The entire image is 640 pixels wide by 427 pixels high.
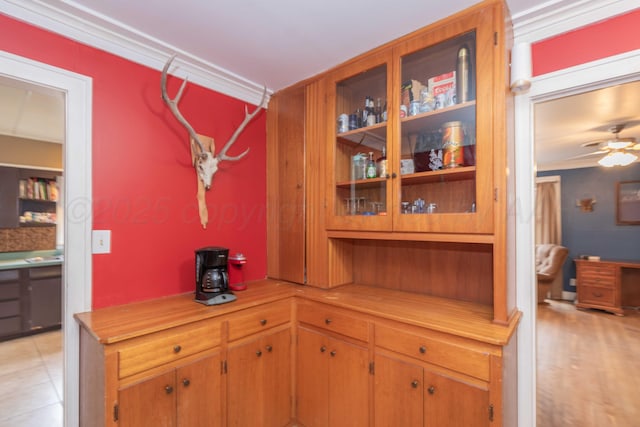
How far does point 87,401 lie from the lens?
148cm

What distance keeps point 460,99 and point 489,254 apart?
90cm

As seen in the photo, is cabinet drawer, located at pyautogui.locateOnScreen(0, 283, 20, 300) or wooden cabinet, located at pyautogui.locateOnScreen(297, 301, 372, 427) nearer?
wooden cabinet, located at pyautogui.locateOnScreen(297, 301, 372, 427)

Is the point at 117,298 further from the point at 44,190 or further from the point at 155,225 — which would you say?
the point at 44,190

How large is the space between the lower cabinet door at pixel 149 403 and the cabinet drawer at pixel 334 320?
82 centimetres

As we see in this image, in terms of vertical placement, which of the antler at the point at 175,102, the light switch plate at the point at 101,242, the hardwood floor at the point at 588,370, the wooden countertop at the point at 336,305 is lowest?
the hardwood floor at the point at 588,370

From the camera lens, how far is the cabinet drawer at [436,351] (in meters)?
1.30

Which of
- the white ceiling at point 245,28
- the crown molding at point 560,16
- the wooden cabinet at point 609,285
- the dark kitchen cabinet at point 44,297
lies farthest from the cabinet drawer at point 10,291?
the wooden cabinet at point 609,285

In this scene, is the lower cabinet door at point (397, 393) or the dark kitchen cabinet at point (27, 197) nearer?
the lower cabinet door at point (397, 393)

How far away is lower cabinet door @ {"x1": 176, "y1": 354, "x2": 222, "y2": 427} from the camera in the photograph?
58.7 inches

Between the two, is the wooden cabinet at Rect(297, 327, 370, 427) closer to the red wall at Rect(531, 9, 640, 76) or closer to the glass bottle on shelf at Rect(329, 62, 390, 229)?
the glass bottle on shelf at Rect(329, 62, 390, 229)

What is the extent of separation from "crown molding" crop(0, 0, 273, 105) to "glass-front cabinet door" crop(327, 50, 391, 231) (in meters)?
0.81

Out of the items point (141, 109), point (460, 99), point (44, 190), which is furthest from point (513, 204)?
point (44, 190)

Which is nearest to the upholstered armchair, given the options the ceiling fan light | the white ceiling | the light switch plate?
the ceiling fan light

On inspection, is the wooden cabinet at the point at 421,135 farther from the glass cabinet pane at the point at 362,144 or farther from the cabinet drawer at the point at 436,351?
the cabinet drawer at the point at 436,351
